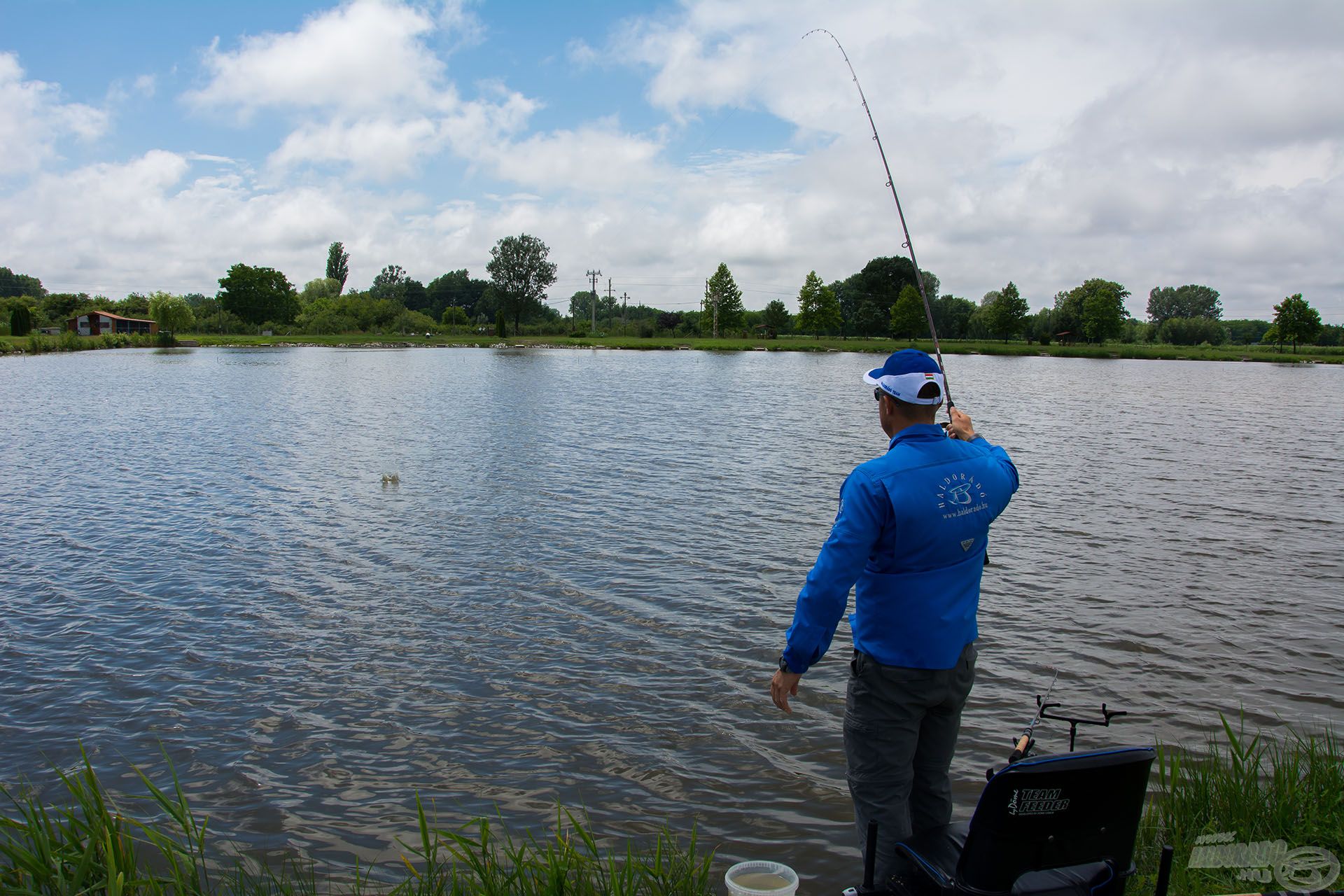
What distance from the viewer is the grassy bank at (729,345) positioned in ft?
323

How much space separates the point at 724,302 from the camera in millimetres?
129750

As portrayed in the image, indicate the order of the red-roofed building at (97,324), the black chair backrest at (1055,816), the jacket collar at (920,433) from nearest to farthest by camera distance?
the black chair backrest at (1055,816) → the jacket collar at (920,433) → the red-roofed building at (97,324)

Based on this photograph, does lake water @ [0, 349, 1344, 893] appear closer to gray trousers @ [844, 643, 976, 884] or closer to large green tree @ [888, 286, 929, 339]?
gray trousers @ [844, 643, 976, 884]

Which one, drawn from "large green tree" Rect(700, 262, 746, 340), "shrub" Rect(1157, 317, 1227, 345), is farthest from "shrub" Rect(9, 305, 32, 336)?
"shrub" Rect(1157, 317, 1227, 345)

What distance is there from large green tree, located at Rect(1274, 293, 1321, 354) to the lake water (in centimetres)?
Result: 9779

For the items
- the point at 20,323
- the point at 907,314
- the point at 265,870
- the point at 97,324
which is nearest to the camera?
the point at 265,870

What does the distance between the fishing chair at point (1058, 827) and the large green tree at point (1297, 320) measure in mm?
124421

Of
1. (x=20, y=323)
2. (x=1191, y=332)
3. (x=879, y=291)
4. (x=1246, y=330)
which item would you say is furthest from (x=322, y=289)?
(x=1246, y=330)

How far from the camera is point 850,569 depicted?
4.09 metres

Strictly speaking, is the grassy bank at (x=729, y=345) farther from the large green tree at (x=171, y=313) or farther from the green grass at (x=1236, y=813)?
the green grass at (x=1236, y=813)

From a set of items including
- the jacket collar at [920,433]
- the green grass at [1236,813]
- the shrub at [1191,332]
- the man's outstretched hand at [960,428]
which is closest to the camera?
the jacket collar at [920,433]

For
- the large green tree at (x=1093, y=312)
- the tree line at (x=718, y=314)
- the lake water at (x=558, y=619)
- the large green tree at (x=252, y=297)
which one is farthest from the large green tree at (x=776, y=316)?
the lake water at (x=558, y=619)
